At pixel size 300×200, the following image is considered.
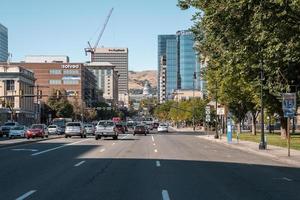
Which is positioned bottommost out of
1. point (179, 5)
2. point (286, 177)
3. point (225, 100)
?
point (286, 177)

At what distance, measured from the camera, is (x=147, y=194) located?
575 inches

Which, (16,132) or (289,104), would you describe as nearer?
(289,104)

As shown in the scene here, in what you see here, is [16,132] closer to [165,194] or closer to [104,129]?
[104,129]

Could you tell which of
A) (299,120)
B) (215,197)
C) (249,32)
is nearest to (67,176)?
(215,197)

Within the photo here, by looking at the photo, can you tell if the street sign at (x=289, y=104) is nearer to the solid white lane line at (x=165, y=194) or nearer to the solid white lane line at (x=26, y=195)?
the solid white lane line at (x=165, y=194)

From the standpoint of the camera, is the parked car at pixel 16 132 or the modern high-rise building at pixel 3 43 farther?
the modern high-rise building at pixel 3 43

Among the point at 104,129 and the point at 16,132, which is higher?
the point at 104,129

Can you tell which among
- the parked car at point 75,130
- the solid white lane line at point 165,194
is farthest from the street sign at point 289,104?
the parked car at point 75,130

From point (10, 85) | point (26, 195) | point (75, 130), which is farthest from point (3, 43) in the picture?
point (26, 195)

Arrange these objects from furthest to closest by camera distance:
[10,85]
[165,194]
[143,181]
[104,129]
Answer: [10,85] < [104,129] < [143,181] < [165,194]

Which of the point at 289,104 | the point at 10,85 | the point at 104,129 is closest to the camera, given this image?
the point at 289,104

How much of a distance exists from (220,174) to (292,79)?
1041 inches

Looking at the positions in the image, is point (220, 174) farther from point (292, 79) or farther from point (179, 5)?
point (292, 79)

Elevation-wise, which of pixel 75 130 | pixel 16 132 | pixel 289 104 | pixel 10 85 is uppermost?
pixel 10 85
